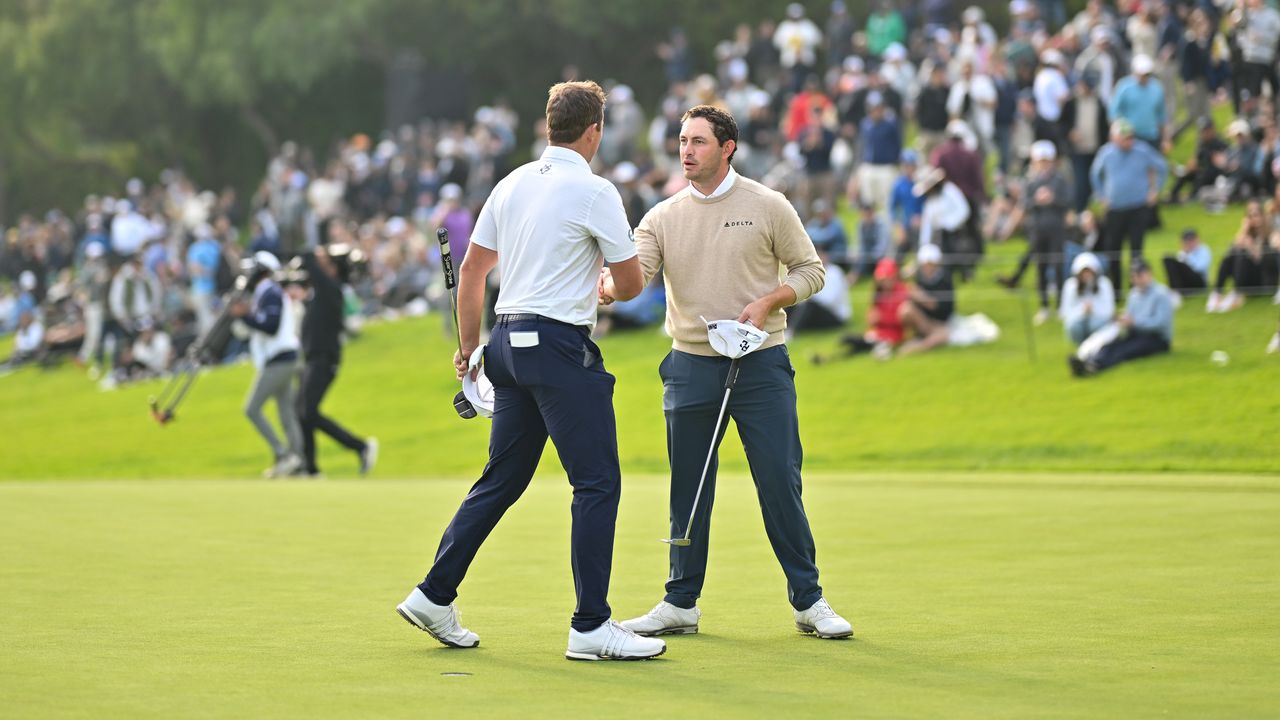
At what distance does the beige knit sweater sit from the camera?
24.6 feet

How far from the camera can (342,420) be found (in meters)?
23.6

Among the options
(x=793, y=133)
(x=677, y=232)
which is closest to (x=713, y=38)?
(x=793, y=133)

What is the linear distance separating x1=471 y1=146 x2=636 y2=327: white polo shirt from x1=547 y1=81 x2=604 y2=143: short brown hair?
0.21 ft

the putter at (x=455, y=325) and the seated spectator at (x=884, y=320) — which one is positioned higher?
the putter at (x=455, y=325)

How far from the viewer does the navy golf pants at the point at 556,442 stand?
672 centimetres

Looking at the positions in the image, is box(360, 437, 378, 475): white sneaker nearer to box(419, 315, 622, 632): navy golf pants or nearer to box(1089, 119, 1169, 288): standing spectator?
box(1089, 119, 1169, 288): standing spectator

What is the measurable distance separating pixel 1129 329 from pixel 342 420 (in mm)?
10337

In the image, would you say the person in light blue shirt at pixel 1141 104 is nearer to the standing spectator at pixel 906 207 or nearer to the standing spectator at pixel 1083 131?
the standing spectator at pixel 1083 131

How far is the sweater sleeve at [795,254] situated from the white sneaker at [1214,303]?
1380 cm

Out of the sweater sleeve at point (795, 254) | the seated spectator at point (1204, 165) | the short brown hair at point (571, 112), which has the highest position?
the seated spectator at point (1204, 165)

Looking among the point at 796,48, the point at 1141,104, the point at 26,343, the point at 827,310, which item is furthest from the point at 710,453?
the point at 26,343

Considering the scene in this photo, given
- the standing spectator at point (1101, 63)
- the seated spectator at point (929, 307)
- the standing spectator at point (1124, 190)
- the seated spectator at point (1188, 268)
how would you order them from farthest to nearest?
the standing spectator at point (1101, 63), the seated spectator at point (929, 307), the standing spectator at point (1124, 190), the seated spectator at point (1188, 268)

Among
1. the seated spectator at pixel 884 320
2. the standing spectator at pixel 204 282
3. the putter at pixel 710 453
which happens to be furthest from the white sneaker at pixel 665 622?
the standing spectator at pixel 204 282

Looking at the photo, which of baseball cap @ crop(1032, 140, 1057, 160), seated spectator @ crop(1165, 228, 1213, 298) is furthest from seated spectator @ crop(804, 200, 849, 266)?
seated spectator @ crop(1165, 228, 1213, 298)
